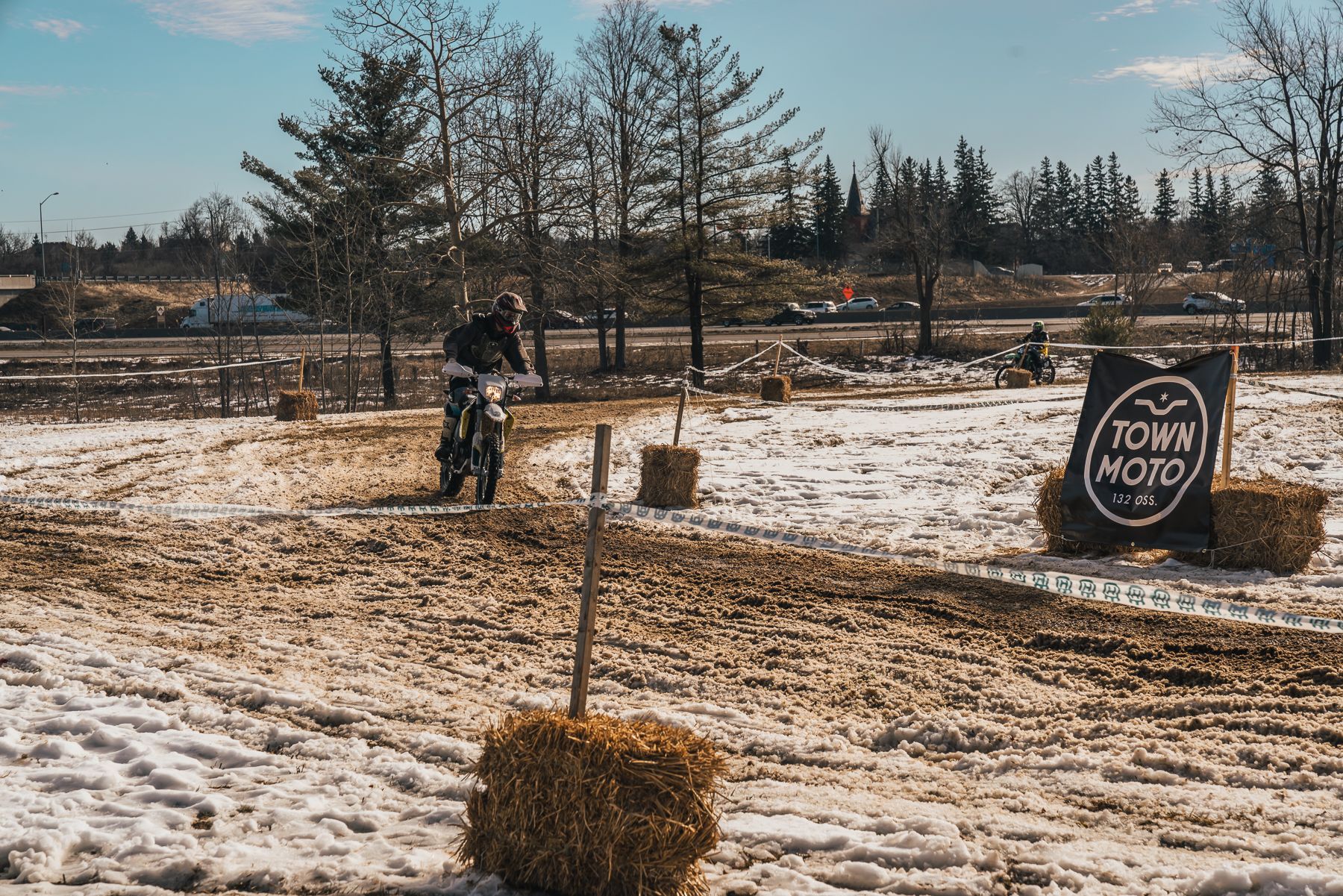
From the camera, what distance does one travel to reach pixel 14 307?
82438 mm

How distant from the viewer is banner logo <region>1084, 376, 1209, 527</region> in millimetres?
8805

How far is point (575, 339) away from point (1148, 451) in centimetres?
4712

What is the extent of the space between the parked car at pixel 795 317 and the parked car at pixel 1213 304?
19154mm

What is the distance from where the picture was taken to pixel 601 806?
11.9ft

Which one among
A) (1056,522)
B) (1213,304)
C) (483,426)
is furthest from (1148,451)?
(1213,304)

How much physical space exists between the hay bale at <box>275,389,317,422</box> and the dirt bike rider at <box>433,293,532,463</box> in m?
10.2

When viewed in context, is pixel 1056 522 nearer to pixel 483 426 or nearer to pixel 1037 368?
pixel 483 426

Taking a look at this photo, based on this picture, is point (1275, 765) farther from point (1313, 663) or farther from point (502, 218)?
point (502, 218)

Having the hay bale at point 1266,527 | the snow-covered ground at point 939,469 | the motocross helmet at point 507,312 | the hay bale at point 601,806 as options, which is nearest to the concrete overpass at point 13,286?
the snow-covered ground at point 939,469

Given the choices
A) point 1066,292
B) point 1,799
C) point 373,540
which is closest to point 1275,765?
point 1,799

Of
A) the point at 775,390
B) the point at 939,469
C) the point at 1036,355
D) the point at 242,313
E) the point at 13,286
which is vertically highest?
the point at 13,286

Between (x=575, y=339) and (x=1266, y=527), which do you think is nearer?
(x=1266, y=527)

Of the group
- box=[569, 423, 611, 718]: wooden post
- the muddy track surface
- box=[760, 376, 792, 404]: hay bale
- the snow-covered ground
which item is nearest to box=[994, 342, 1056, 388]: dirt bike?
the snow-covered ground

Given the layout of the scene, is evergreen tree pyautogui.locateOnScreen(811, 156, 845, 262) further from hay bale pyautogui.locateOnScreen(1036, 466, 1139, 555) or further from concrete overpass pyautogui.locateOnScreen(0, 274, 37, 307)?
hay bale pyautogui.locateOnScreen(1036, 466, 1139, 555)
